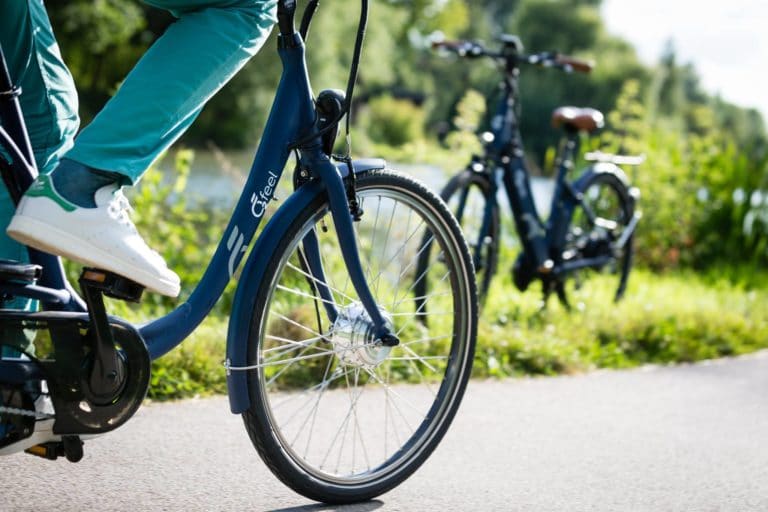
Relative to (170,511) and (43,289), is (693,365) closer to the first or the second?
(170,511)

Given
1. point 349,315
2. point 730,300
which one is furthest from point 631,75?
point 349,315

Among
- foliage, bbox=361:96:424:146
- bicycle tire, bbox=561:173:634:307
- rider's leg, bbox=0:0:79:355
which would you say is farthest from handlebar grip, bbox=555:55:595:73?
foliage, bbox=361:96:424:146

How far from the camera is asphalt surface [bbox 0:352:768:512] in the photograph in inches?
114

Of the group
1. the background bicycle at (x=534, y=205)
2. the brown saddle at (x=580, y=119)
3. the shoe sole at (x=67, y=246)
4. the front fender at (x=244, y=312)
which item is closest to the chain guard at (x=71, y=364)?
the shoe sole at (x=67, y=246)

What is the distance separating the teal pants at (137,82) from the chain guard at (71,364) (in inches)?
13.3

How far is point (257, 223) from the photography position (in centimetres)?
268

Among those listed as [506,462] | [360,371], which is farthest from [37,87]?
[506,462]

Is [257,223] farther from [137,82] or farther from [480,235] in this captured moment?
[480,235]

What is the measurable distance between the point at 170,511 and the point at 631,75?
200 feet

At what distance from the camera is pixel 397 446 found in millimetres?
3580

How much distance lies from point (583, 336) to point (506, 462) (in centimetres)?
196

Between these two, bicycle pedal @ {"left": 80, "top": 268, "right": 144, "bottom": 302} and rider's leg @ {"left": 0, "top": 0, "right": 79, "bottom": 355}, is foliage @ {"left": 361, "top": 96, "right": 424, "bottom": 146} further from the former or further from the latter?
bicycle pedal @ {"left": 80, "top": 268, "right": 144, "bottom": 302}

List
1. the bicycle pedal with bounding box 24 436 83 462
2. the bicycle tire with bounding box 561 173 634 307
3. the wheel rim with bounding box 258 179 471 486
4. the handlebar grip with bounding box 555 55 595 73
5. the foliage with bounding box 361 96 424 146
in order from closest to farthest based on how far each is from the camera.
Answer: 1. the bicycle pedal with bounding box 24 436 83 462
2. the wheel rim with bounding box 258 179 471 486
3. the handlebar grip with bounding box 555 55 595 73
4. the bicycle tire with bounding box 561 173 634 307
5. the foliage with bounding box 361 96 424 146

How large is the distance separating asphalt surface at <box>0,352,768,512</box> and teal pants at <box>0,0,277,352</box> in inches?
27.4
